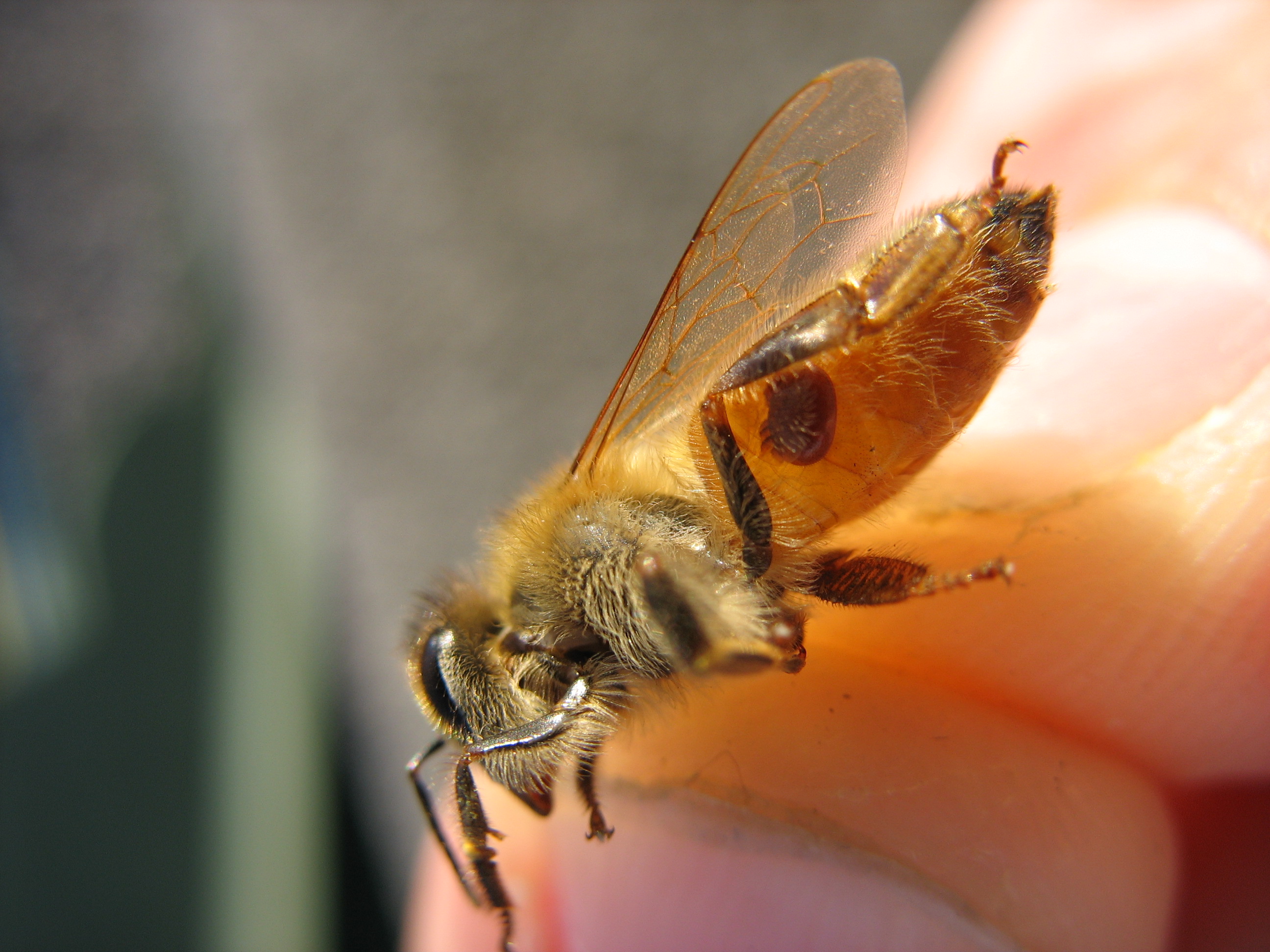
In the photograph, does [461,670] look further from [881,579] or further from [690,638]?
[881,579]

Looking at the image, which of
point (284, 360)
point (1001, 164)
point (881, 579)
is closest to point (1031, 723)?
point (881, 579)

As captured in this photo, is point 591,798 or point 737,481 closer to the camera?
point 737,481

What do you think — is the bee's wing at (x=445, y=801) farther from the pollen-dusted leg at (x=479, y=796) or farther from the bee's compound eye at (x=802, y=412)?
the bee's compound eye at (x=802, y=412)

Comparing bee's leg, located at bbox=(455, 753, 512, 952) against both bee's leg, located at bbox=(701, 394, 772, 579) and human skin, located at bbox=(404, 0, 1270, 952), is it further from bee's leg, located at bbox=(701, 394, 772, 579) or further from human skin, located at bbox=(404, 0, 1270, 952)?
bee's leg, located at bbox=(701, 394, 772, 579)

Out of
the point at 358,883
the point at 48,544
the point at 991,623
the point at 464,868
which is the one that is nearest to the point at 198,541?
the point at 48,544

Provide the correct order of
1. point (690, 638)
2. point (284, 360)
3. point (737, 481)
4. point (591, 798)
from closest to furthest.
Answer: point (690, 638), point (737, 481), point (591, 798), point (284, 360)

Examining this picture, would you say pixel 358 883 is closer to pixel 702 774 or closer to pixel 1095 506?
pixel 702 774

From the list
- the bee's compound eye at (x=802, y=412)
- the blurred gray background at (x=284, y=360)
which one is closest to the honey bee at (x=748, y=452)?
the bee's compound eye at (x=802, y=412)
